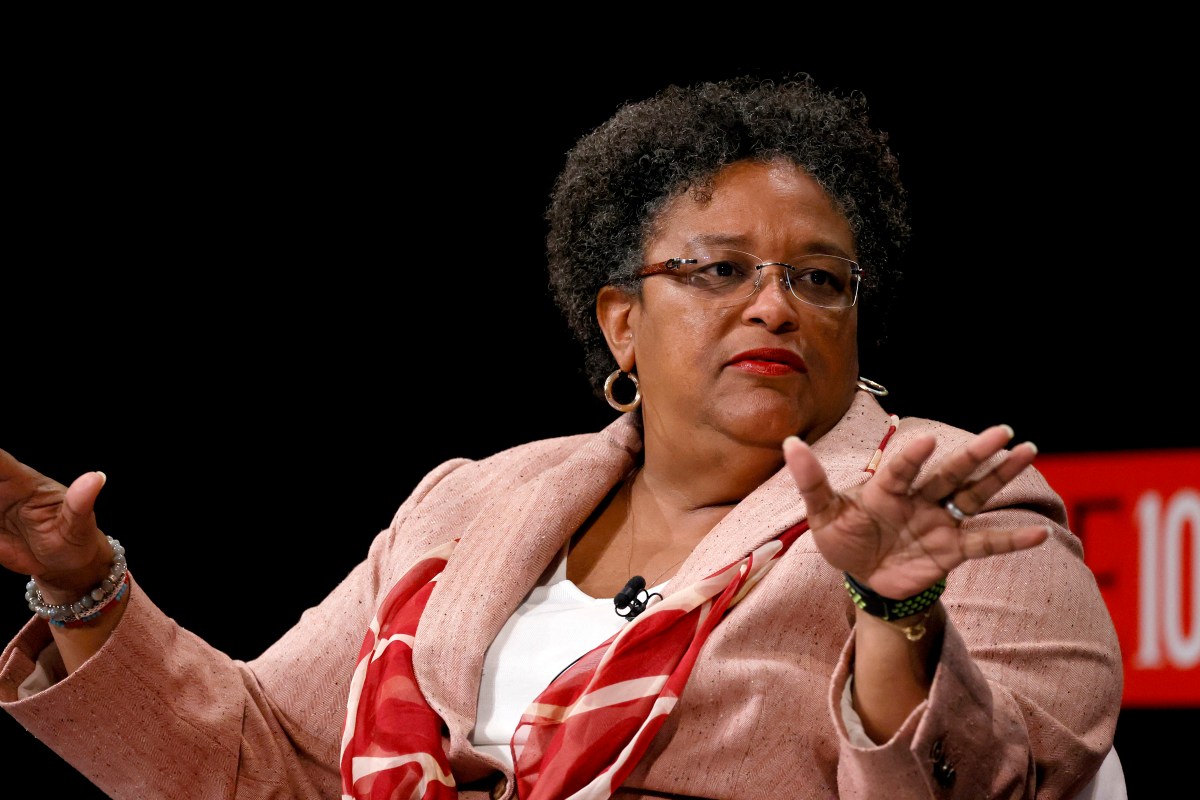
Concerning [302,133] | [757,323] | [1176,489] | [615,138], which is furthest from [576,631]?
[302,133]

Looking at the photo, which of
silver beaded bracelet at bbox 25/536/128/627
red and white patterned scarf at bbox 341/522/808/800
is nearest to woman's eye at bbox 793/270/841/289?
red and white patterned scarf at bbox 341/522/808/800

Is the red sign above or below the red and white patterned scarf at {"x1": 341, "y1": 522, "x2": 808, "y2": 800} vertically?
below

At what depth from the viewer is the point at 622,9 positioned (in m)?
3.02

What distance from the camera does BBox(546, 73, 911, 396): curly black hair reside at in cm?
202

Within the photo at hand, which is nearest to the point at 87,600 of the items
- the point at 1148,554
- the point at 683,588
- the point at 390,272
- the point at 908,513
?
the point at 683,588

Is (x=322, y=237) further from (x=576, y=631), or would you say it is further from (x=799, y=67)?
(x=576, y=631)

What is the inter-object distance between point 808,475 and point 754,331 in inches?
28.7

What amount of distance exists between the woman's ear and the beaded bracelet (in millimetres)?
918

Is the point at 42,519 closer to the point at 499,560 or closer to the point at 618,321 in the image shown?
the point at 499,560

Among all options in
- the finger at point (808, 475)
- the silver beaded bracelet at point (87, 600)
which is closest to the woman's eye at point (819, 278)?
the finger at point (808, 475)

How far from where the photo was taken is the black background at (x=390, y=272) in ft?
9.23

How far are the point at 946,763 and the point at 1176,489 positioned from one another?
5.67 ft

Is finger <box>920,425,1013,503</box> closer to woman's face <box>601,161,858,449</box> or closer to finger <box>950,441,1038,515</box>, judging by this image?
finger <box>950,441,1038,515</box>

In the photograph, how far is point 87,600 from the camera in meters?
1.77
